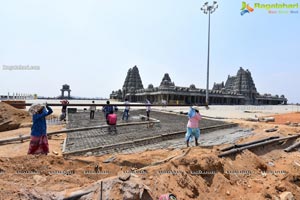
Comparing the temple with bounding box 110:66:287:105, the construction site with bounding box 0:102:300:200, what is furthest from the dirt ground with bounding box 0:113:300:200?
the temple with bounding box 110:66:287:105

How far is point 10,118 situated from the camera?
1203 centimetres

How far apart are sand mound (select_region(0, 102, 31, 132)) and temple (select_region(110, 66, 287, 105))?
100ft

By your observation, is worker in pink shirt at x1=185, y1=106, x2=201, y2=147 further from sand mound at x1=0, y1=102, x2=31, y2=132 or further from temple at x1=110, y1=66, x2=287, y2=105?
temple at x1=110, y1=66, x2=287, y2=105

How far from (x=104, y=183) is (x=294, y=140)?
8.17 m

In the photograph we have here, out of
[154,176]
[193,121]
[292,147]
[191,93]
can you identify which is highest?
[191,93]

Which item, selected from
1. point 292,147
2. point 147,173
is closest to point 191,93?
point 292,147

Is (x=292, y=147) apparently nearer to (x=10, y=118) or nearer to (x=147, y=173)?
(x=147, y=173)

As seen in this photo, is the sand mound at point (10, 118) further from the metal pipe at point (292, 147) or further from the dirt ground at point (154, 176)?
the metal pipe at point (292, 147)

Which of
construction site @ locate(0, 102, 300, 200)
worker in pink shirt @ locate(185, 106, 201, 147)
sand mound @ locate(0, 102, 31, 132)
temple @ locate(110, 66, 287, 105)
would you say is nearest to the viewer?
construction site @ locate(0, 102, 300, 200)

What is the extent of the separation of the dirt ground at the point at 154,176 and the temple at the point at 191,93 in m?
36.1

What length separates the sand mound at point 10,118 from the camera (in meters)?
11.5

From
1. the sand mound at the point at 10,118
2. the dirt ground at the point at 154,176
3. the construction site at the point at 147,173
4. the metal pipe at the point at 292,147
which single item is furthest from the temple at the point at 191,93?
the dirt ground at the point at 154,176

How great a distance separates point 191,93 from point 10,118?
3793 cm

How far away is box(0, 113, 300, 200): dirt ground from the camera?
3.11 metres
